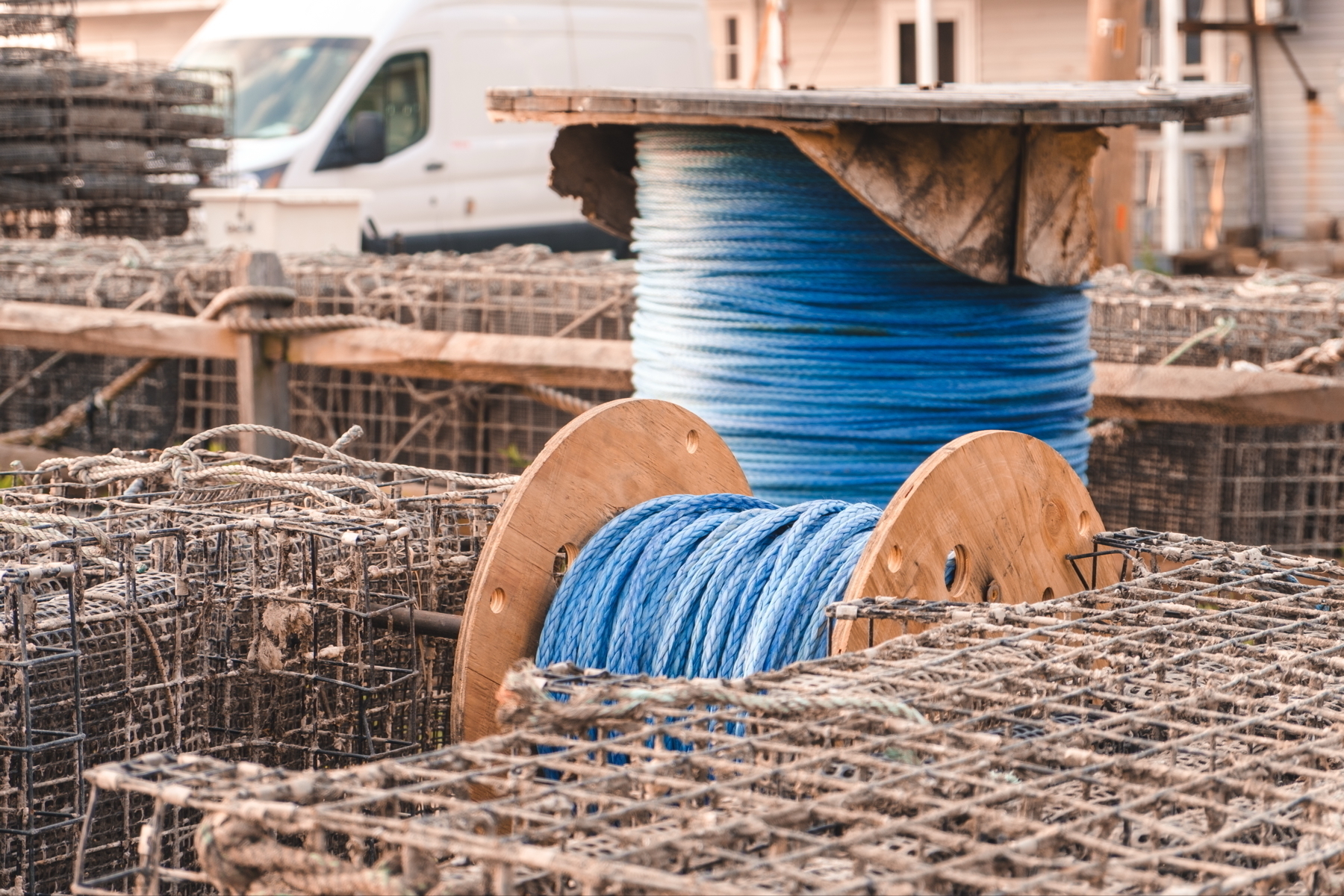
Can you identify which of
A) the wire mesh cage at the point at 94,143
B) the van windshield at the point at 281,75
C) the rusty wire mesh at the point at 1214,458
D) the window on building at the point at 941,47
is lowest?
the rusty wire mesh at the point at 1214,458

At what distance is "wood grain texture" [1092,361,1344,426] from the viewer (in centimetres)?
590

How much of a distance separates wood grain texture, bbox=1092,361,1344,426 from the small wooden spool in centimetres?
217

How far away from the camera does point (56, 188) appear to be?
11.7 metres

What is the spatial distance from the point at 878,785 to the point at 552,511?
1734 millimetres

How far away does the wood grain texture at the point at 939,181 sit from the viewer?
4613 millimetres

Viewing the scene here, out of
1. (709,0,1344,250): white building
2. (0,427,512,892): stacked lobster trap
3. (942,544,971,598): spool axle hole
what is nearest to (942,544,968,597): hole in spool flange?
(942,544,971,598): spool axle hole

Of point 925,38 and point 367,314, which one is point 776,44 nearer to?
point 925,38

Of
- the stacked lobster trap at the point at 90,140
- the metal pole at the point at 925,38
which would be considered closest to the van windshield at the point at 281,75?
the stacked lobster trap at the point at 90,140

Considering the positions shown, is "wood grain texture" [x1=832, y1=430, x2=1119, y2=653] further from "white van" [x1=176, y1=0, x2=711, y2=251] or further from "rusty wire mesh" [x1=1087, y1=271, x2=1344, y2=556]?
"white van" [x1=176, y1=0, x2=711, y2=251]

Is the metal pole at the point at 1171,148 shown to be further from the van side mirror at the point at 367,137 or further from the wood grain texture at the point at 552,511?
the wood grain texture at the point at 552,511

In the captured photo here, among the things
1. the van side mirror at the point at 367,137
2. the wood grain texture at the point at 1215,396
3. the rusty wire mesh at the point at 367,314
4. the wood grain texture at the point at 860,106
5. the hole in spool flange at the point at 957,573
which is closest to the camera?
the hole in spool flange at the point at 957,573

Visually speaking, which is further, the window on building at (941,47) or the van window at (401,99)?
the window on building at (941,47)

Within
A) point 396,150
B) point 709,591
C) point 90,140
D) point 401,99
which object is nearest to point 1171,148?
point 401,99

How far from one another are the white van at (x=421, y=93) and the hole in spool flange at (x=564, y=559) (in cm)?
905
